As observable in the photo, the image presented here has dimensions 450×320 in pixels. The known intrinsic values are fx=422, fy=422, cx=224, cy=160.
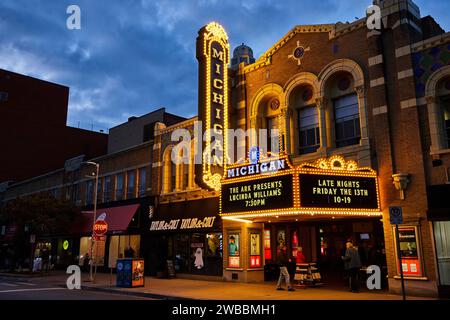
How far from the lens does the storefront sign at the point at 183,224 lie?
25.0 metres

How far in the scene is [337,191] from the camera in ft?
59.8

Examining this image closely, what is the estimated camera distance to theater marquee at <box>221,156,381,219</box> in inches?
696

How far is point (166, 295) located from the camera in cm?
1742

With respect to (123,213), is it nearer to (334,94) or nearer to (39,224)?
(39,224)

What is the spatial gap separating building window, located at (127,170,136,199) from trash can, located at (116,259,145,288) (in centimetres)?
1164

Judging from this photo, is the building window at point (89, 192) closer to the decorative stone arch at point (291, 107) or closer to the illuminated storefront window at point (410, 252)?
the decorative stone arch at point (291, 107)

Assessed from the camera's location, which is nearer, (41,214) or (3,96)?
(41,214)

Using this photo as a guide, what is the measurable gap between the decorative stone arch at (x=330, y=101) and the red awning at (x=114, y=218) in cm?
1578

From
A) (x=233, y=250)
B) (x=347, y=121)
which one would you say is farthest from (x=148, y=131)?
(x=347, y=121)

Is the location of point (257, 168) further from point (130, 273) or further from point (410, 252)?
point (130, 273)

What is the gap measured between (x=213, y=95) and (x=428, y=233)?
41.6 ft

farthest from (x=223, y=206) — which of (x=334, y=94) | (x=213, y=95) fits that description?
(x=334, y=94)

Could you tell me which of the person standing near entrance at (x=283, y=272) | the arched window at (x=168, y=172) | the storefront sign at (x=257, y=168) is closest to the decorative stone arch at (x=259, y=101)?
the storefront sign at (x=257, y=168)

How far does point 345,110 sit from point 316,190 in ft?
17.4
